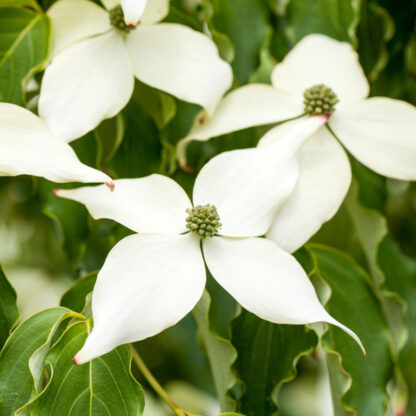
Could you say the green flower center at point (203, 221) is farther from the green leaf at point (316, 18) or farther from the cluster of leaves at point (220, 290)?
the green leaf at point (316, 18)

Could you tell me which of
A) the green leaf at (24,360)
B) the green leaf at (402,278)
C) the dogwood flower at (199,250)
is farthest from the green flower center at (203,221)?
the green leaf at (402,278)

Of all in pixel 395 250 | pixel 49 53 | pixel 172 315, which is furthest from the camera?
pixel 395 250

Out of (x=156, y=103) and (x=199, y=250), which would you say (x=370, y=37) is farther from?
(x=199, y=250)

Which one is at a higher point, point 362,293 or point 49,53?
point 49,53

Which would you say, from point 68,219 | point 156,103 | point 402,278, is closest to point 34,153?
point 68,219

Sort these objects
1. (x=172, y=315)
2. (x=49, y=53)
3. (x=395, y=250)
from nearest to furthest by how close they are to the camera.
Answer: (x=172, y=315) → (x=49, y=53) → (x=395, y=250)

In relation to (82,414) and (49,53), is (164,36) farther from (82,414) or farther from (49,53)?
(82,414)

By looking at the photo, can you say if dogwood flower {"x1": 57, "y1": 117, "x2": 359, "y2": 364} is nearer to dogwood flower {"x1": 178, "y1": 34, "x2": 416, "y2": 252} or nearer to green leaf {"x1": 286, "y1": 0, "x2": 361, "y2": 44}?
dogwood flower {"x1": 178, "y1": 34, "x2": 416, "y2": 252}

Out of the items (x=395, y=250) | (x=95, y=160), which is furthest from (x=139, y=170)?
(x=395, y=250)
